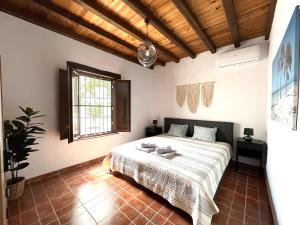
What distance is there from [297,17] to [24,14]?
11.0 ft

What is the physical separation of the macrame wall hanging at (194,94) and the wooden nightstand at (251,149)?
3.98 ft

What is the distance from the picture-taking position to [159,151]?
233cm

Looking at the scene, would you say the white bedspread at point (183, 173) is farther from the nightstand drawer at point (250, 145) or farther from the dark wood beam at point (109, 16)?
the dark wood beam at point (109, 16)

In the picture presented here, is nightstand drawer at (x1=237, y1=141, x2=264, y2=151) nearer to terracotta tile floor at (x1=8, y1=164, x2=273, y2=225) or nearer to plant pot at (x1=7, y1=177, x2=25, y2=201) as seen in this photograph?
terracotta tile floor at (x1=8, y1=164, x2=273, y2=225)

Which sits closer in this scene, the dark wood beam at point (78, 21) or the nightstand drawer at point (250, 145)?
the dark wood beam at point (78, 21)

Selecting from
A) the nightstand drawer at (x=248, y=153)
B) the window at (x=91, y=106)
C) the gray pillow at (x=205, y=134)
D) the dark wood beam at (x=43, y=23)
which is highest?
the dark wood beam at (x=43, y=23)

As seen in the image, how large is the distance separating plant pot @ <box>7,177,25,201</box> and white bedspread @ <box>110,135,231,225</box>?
1.31m

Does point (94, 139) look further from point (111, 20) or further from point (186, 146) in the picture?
point (111, 20)

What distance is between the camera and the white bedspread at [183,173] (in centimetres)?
151

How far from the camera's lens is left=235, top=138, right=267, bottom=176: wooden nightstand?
2604 mm

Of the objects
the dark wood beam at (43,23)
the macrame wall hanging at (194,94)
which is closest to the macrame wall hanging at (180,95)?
the macrame wall hanging at (194,94)

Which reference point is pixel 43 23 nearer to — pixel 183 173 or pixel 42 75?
pixel 42 75

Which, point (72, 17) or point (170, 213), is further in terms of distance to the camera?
point (72, 17)

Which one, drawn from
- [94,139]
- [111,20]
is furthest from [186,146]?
[111,20]
